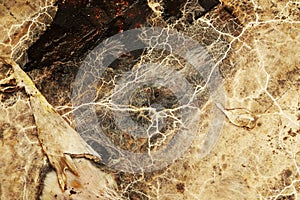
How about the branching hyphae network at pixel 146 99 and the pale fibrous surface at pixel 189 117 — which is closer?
the pale fibrous surface at pixel 189 117

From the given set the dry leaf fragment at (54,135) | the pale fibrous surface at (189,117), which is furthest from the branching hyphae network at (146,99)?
the dry leaf fragment at (54,135)

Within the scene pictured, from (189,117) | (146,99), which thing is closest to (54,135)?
(146,99)

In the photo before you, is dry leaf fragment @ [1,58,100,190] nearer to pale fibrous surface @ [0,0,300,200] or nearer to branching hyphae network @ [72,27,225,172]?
pale fibrous surface @ [0,0,300,200]

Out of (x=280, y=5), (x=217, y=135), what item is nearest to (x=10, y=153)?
(x=217, y=135)

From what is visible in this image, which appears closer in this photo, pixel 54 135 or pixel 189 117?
pixel 54 135

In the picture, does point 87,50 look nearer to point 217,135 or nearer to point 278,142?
point 217,135

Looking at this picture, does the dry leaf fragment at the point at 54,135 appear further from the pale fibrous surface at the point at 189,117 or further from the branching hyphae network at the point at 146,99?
the branching hyphae network at the point at 146,99

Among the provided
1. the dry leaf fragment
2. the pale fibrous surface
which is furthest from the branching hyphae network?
the dry leaf fragment

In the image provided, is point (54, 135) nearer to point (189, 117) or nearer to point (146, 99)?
point (146, 99)
